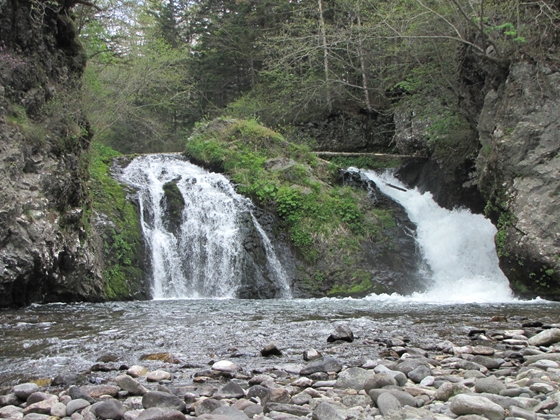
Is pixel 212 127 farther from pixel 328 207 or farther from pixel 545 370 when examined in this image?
pixel 545 370

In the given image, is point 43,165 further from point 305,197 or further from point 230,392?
point 230,392

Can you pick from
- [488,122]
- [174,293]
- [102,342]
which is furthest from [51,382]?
[488,122]

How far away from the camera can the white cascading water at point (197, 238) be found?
11.9 metres

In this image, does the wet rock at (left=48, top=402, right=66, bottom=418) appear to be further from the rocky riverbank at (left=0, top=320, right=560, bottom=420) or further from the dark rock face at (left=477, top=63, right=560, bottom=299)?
the dark rock face at (left=477, top=63, right=560, bottom=299)

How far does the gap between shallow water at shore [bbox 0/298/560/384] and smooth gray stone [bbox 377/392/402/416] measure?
136 centimetres

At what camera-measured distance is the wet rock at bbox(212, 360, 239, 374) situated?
3.92 meters

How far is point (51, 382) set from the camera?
3.65m

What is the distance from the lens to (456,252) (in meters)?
13.6

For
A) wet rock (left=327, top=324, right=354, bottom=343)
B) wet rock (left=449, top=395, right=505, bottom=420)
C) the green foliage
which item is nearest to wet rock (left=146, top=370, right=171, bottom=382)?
wet rock (left=327, top=324, right=354, bottom=343)

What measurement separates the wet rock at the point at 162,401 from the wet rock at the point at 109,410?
187 millimetres

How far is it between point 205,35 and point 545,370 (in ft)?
83.2

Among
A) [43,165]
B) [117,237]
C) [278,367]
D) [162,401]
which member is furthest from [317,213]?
[162,401]

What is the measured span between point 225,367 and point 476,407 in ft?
6.78

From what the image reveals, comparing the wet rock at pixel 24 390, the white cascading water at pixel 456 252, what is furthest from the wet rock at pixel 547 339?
the white cascading water at pixel 456 252
